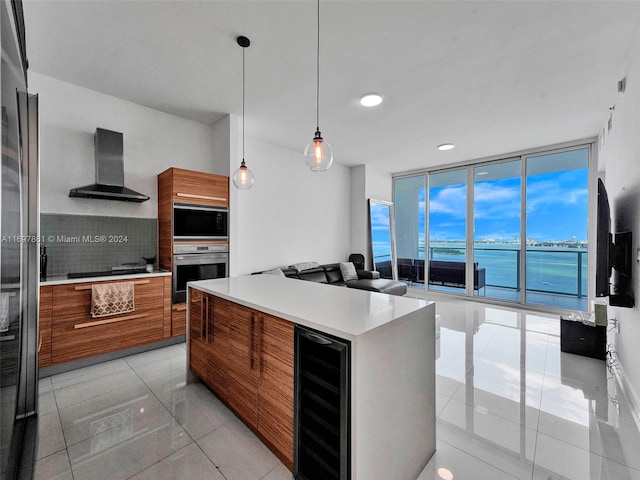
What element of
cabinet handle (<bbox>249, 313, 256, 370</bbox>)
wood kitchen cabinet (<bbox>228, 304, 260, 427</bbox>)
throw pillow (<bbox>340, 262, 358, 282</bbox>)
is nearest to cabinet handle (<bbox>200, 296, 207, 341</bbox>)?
wood kitchen cabinet (<bbox>228, 304, 260, 427</bbox>)

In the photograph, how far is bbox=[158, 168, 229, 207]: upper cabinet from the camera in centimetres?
330

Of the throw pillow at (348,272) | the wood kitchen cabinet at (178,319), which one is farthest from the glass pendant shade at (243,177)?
the throw pillow at (348,272)

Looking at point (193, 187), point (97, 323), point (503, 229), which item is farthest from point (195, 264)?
point (503, 229)

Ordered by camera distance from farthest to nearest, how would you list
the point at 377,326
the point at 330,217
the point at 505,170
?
the point at 330,217, the point at 505,170, the point at 377,326

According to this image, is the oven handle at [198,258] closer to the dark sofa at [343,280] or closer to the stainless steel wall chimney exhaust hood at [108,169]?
the stainless steel wall chimney exhaust hood at [108,169]

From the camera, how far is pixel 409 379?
1451 millimetres

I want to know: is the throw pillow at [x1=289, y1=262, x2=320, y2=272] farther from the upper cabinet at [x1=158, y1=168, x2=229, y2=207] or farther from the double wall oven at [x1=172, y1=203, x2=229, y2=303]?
the upper cabinet at [x1=158, y1=168, x2=229, y2=207]

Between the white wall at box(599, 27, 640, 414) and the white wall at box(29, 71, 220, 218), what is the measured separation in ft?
13.5

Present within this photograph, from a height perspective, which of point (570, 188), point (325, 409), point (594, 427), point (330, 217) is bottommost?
point (594, 427)

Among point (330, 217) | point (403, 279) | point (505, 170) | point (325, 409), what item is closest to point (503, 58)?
point (325, 409)

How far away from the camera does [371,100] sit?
3297mm

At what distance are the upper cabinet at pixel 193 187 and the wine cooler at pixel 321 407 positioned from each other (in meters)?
2.66

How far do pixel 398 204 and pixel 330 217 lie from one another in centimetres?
204

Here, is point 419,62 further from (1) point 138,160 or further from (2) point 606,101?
(1) point 138,160
